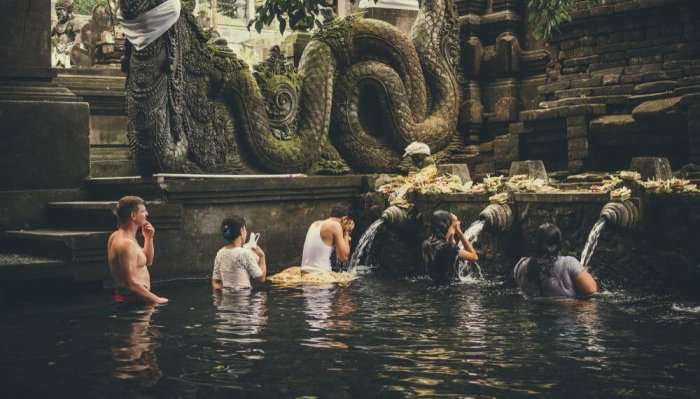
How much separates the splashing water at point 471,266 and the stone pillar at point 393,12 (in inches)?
252

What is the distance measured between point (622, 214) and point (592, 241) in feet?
1.54

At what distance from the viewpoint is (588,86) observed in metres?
15.2

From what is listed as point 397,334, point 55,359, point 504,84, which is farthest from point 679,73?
point 55,359

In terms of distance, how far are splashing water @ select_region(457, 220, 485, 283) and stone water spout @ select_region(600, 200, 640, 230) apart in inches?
69.9

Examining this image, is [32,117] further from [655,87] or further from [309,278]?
[655,87]

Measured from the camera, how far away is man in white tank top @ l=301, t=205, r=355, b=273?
12.0 meters

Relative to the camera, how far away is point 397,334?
7.92 metres

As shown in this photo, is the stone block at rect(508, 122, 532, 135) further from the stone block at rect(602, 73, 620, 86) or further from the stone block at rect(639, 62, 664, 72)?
the stone block at rect(639, 62, 664, 72)

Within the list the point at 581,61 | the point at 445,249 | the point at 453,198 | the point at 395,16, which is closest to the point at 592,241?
the point at 445,249

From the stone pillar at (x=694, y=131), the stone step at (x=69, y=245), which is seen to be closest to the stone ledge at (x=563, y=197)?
the stone pillar at (x=694, y=131)

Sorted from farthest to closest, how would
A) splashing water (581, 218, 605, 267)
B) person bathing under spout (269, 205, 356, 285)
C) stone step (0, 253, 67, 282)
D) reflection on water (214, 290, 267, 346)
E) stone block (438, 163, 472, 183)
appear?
stone block (438, 163, 472, 183), person bathing under spout (269, 205, 356, 285), splashing water (581, 218, 605, 267), stone step (0, 253, 67, 282), reflection on water (214, 290, 267, 346)

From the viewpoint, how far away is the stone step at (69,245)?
10.9 meters

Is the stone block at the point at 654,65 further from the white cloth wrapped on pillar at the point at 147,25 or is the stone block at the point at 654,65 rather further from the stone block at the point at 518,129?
the white cloth wrapped on pillar at the point at 147,25

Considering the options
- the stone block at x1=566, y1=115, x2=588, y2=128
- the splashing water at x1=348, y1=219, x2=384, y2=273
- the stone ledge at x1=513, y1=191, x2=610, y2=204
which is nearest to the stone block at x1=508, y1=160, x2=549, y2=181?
the stone ledge at x1=513, y1=191, x2=610, y2=204
